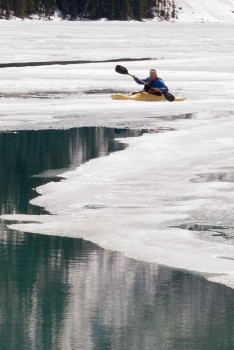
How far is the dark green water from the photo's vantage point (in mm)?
6457

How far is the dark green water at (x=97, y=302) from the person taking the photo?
6457mm

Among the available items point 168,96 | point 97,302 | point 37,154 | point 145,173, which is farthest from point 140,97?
point 97,302

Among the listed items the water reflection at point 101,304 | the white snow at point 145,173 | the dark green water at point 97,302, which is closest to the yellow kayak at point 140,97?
the white snow at point 145,173

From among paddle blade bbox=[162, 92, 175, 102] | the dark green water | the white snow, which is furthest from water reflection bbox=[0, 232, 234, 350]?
paddle blade bbox=[162, 92, 175, 102]

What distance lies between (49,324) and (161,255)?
186 centimetres

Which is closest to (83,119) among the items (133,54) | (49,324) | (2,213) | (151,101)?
(151,101)

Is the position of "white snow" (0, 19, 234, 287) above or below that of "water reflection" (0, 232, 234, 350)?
above

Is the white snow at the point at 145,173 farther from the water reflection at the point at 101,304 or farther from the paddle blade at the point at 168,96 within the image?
the water reflection at the point at 101,304

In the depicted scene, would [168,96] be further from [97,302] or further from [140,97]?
[97,302]

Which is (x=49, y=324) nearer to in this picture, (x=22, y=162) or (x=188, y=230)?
(x=188, y=230)

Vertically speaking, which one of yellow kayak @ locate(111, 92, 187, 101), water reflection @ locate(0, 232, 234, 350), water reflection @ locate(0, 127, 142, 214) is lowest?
water reflection @ locate(0, 232, 234, 350)

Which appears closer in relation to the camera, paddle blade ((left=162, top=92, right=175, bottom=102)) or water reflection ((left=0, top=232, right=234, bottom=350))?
water reflection ((left=0, top=232, right=234, bottom=350))

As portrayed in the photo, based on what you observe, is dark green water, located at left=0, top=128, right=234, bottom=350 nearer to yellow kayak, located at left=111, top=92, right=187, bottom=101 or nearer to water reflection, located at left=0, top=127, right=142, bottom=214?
water reflection, located at left=0, top=127, right=142, bottom=214

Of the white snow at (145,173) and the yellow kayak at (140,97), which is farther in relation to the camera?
the yellow kayak at (140,97)
